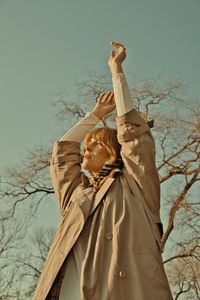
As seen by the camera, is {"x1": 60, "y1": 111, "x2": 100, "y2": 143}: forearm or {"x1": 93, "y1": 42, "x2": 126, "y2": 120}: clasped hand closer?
{"x1": 93, "y1": 42, "x2": 126, "y2": 120}: clasped hand

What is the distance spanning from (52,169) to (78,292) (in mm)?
949

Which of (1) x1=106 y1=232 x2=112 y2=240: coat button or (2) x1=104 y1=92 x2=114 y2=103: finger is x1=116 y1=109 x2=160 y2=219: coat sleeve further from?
(2) x1=104 y1=92 x2=114 y2=103: finger

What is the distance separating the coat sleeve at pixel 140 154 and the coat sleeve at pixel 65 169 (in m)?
0.46

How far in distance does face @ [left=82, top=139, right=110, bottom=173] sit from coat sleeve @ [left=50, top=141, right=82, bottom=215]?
0.36 ft

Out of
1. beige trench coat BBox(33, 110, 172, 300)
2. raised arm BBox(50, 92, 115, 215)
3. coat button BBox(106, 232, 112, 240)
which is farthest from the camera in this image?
raised arm BBox(50, 92, 115, 215)

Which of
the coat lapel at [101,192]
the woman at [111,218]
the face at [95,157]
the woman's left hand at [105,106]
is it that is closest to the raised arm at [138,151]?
the woman at [111,218]

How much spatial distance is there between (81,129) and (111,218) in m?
0.88

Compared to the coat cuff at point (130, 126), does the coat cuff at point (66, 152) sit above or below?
below

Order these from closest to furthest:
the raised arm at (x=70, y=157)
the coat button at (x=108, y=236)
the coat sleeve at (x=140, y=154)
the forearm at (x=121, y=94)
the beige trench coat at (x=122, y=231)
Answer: the beige trench coat at (x=122, y=231) < the coat button at (x=108, y=236) < the coat sleeve at (x=140, y=154) < the forearm at (x=121, y=94) < the raised arm at (x=70, y=157)

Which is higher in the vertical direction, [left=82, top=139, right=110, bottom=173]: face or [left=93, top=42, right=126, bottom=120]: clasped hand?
[left=93, top=42, right=126, bottom=120]: clasped hand

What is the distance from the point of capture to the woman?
239cm

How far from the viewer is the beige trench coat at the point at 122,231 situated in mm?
2377

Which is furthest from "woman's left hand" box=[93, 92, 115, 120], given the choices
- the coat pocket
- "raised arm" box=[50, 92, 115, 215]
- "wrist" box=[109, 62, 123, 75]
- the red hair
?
the coat pocket

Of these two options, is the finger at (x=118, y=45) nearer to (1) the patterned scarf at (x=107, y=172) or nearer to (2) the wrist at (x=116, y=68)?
(2) the wrist at (x=116, y=68)
